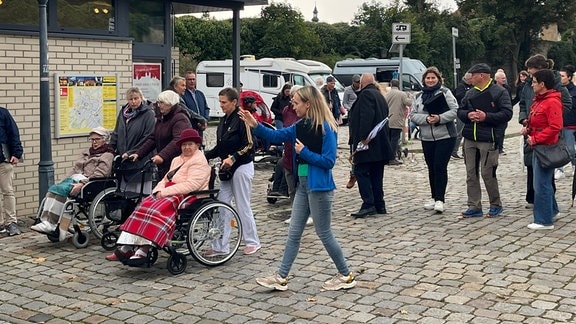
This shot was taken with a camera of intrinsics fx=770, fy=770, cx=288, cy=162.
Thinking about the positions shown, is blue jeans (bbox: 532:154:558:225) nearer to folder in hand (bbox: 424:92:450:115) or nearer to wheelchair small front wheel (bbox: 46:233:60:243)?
folder in hand (bbox: 424:92:450:115)

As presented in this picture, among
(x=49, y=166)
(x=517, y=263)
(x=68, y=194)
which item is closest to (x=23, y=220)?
(x=49, y=166)

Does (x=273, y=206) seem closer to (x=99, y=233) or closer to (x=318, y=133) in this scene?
(x=99, y=233)

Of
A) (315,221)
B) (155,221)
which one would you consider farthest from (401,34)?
(315,221)

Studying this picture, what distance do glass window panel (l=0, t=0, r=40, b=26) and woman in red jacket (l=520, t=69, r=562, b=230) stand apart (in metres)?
6.30

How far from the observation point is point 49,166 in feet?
30.0

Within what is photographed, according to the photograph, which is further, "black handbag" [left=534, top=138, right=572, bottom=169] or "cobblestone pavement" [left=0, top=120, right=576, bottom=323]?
"black handbag" [left=534, top=138, right=572, bottom=169]

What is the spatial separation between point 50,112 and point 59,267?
306 centimetres

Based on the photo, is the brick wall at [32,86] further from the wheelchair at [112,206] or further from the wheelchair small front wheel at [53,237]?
the wheelchair at [112,206]

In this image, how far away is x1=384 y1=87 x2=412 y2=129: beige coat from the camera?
48.4 feet

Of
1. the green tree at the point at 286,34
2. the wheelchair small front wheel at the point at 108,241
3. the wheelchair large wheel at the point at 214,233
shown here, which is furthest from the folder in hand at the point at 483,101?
the green tree at the point at 286,34

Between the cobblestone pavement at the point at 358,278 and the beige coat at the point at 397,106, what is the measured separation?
16.6 ft

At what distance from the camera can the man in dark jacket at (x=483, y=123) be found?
9281 millimetres

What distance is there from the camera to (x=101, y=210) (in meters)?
8.34

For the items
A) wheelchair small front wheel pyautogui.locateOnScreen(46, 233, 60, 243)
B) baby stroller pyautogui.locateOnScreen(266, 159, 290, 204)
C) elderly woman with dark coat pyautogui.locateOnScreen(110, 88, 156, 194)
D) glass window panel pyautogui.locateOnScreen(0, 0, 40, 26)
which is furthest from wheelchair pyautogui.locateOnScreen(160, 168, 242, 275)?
glass window panel pyautogui.locateOnScreen(0, 0, 40, 26)
